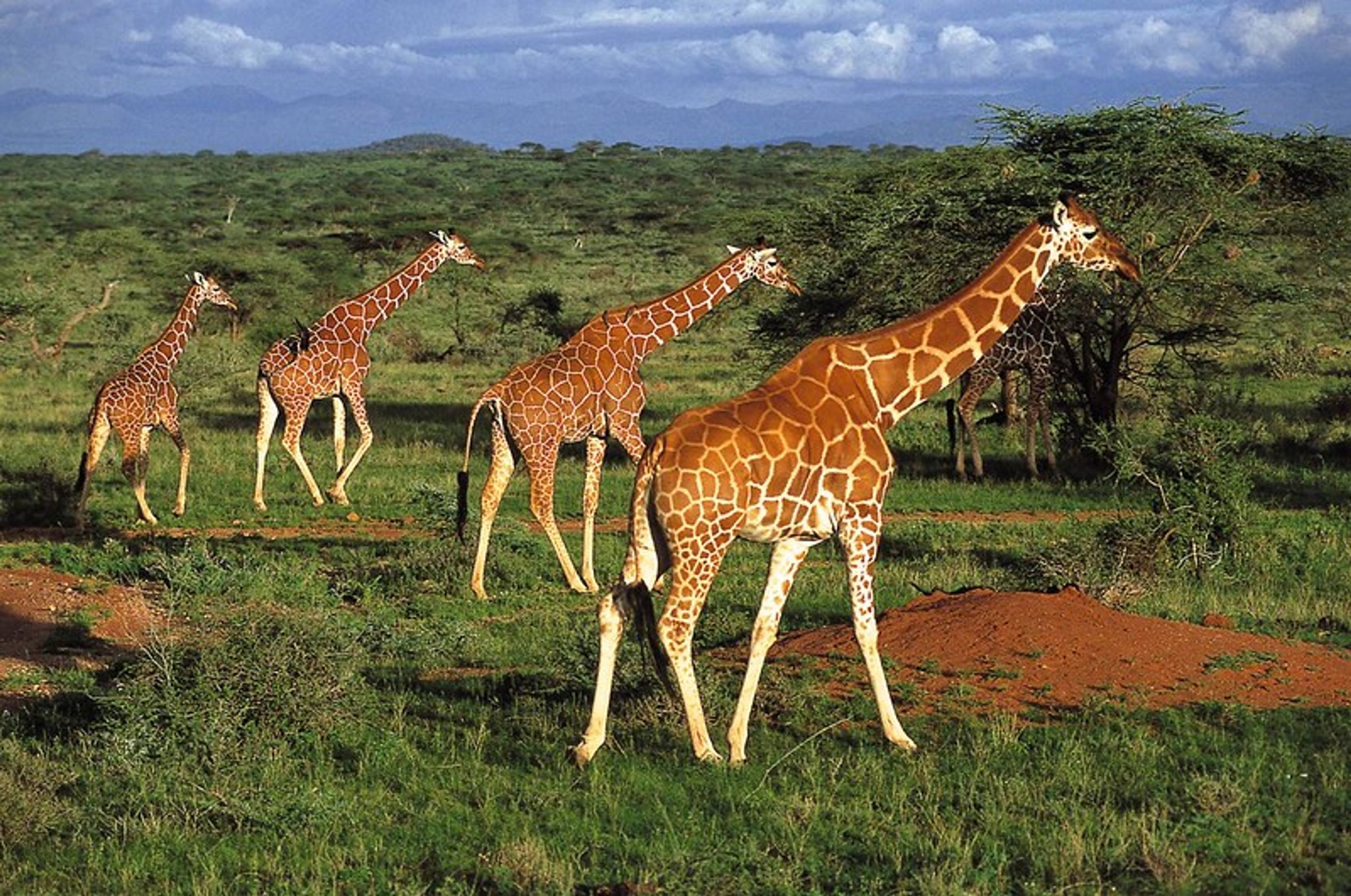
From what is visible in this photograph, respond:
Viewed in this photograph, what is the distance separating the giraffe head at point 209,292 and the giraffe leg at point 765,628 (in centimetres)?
1258

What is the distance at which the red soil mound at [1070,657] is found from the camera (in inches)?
359

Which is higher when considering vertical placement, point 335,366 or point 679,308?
point 679,308

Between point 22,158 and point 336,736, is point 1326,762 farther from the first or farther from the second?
point 22,158

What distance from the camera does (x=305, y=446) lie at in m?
23.4

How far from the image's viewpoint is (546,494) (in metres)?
14.3

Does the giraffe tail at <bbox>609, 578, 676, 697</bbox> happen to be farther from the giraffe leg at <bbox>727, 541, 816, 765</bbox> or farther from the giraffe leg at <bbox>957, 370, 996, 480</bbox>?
the giraffe leg at <bbox>957, 370, 996, 480</bbox>

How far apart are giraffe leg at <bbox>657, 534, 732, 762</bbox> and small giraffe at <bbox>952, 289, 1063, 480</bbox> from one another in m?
13.0

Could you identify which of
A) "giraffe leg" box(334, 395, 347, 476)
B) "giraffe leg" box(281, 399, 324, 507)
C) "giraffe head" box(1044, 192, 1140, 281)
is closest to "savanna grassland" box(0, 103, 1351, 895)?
"giraffe leg" box(281, 399, 324, 507)

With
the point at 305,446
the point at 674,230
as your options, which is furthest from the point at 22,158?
the point at 305,446

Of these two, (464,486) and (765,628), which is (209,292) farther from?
(765,628)

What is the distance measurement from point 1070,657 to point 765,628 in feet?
7.84

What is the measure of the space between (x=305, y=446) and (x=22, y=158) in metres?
138

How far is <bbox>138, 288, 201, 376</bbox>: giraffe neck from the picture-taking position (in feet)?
59.3

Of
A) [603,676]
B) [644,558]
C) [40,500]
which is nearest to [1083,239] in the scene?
[644,558]
